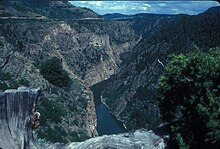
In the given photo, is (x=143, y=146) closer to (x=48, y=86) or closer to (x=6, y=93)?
(x=6, y=93)

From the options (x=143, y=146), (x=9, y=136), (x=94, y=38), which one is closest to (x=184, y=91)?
(x=143, y=146)

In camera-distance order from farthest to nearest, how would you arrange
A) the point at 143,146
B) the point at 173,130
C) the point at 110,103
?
the point at 110,103 < the point at 173,130 < the point at 143,146

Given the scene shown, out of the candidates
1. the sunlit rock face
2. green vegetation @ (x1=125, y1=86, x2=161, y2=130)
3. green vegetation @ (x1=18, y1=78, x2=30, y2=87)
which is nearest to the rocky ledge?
the sunlit rock face

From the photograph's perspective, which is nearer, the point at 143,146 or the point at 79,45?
the point at 143,146

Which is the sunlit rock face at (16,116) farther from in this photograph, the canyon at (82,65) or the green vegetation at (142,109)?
the green vegetation at (142,109)

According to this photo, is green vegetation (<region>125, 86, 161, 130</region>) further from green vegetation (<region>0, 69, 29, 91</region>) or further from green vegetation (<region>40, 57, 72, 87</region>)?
green vegetation (<region>0, 69, 29, 91</region>)

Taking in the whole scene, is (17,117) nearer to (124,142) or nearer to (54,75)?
(124,142)
